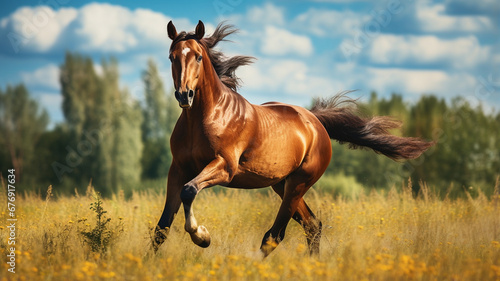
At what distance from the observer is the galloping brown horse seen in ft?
18.7

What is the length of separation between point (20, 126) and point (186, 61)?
45.9 m

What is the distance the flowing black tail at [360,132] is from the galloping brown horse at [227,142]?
0.90m

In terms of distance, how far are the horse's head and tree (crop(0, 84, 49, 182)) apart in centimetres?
4206

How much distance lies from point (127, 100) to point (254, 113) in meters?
47.6

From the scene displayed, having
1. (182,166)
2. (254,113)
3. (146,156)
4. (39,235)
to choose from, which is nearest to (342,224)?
(254,113)

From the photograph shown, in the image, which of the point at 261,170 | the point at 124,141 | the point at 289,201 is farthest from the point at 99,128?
the point at 261,170

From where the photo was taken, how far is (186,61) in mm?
5625

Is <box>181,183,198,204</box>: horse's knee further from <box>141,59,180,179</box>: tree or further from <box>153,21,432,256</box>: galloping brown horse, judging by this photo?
<box>141,59,180,179</box>: tree

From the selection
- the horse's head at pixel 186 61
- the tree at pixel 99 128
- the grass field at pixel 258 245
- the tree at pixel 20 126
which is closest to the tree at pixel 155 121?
the tree at pixel 99 128

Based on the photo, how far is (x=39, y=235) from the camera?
662 centimetres

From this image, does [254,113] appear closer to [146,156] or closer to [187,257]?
[187,257]

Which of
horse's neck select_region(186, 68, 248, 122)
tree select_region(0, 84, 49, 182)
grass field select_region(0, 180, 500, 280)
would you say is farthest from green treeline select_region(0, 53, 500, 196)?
horse's neck select_region(186, 68, 248, 122)

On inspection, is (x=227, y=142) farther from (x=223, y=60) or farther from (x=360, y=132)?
(x=360, y=132)

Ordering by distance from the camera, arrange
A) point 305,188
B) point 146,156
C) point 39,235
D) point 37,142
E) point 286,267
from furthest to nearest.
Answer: point 146,156
point 37,142
point 305,188
point 39,235
point 286,267
